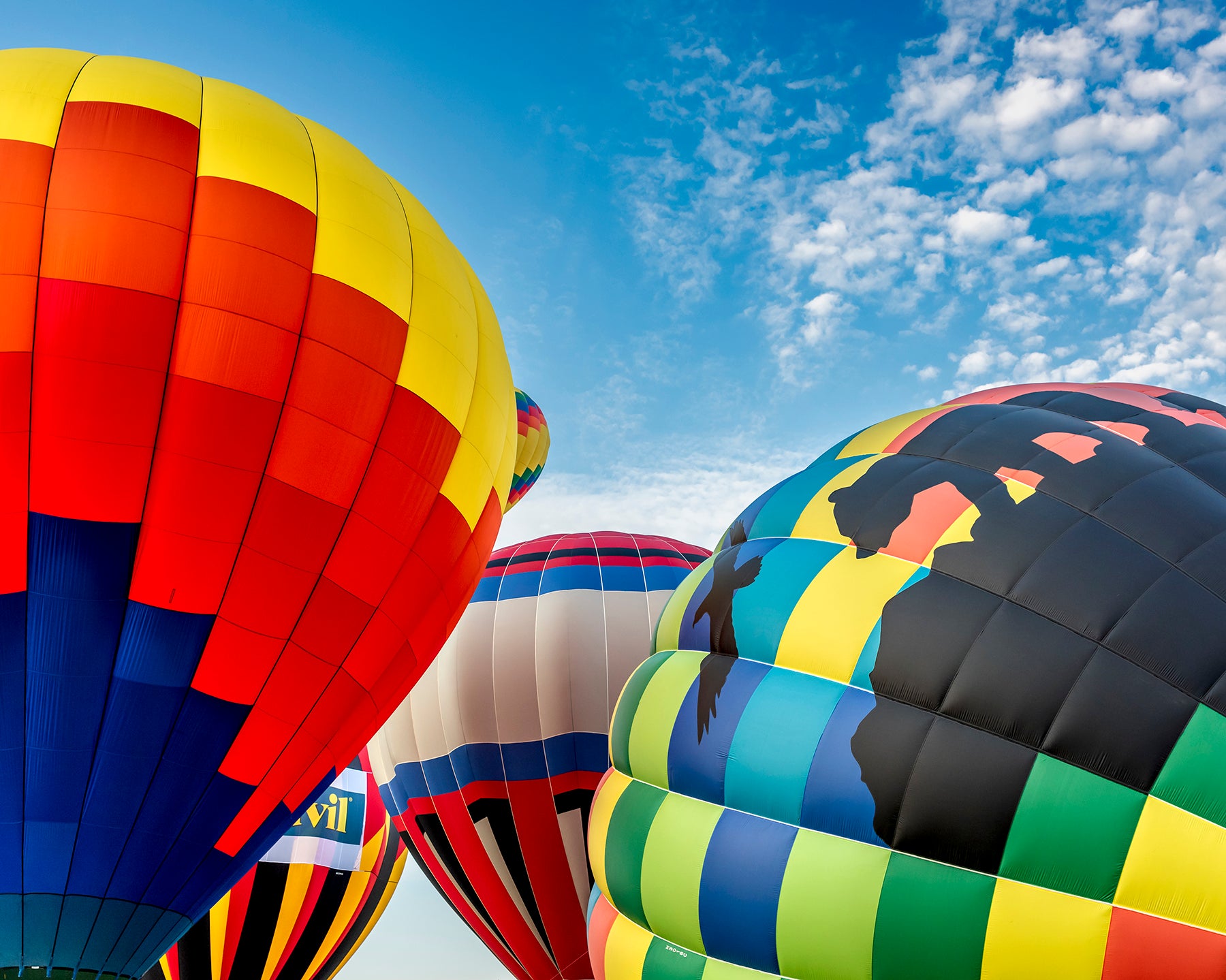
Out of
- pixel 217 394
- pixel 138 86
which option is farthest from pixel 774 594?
pixel 138 86

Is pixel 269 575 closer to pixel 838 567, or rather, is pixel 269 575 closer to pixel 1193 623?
pixel 838 567

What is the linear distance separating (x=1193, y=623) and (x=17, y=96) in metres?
5.62

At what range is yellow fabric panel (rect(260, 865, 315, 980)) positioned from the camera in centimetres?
779

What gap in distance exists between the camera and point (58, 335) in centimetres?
388

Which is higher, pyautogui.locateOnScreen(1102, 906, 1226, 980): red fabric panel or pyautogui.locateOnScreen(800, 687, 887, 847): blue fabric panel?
pyautogui.locateOnScreen(800, 687, 887, 847): blue fabric panel

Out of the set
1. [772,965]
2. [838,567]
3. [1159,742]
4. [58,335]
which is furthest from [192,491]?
[1159,742]

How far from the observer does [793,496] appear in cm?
471

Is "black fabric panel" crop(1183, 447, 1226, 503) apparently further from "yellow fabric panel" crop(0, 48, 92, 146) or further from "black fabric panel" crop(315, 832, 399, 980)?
"black fabric panel" crop(315, 832, 399, 980)

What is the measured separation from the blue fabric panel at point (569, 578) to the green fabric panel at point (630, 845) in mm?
3576

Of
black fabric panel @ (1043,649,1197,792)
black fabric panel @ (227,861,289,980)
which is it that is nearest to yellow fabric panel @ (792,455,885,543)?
black fabric panel @ (1043,649,1197,792)

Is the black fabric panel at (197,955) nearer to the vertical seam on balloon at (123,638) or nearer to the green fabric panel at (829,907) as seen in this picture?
the vertical seam on balloon at (123,638)

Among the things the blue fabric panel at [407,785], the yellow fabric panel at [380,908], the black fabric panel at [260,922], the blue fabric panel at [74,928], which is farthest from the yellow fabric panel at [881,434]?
the yellow fabric panel at [380,908]

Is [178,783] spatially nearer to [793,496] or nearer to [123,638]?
[123,638]

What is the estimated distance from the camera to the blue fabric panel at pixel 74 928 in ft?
12.9
